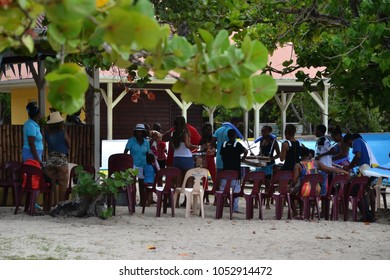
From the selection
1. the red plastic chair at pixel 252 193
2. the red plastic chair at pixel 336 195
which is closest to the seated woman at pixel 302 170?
the red plastic chair at pixel 336 195

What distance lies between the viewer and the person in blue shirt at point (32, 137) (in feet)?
43.4

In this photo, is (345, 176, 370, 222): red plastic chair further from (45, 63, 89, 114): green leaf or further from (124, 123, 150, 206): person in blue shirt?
(45, 63, 89, 114): green leaf

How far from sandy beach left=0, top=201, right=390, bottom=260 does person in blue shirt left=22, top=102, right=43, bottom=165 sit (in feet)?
3.14

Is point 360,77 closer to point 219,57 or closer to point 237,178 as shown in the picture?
point 237,178

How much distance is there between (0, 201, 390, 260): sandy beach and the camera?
9914 mm

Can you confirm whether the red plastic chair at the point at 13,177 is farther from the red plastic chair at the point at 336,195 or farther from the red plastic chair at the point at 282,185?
the red plastic chair at the point at 336,195

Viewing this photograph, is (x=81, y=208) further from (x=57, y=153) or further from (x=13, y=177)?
(x=13, y=177)

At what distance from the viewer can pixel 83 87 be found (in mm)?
3408

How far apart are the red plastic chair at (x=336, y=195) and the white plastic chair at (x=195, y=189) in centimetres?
196

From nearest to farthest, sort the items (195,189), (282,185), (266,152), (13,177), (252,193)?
(282,185) → (252,193) → (13,177) → (195,189) → (266,152)

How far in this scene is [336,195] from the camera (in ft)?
46.2

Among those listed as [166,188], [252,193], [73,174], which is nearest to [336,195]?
[252,193]

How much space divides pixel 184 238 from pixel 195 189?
2.75 meters

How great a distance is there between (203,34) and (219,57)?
18 centimetres
